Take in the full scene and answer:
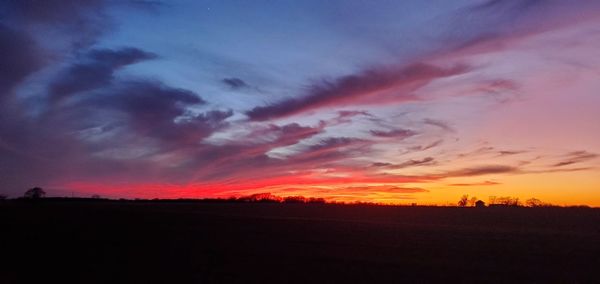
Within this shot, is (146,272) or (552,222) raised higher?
(552,222)

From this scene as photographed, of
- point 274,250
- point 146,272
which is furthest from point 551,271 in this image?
point 146,272

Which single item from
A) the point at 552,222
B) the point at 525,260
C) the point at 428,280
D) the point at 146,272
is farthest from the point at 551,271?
the point at 552,222

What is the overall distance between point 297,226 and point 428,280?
1858cm

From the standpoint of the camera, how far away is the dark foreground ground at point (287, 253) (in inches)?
734

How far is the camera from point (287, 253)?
23.5m

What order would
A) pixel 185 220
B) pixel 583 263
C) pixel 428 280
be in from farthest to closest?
1. pixel 185 220
2. pixel 583 263
3. pixel 428 280

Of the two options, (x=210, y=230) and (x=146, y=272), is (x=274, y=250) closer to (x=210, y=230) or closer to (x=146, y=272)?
(x=146, y=272)

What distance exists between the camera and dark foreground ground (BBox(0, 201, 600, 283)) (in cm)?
1864

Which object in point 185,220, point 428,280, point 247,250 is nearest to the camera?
point 428,280

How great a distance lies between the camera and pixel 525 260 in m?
23.1

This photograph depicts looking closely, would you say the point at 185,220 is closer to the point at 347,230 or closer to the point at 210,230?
the point at 210,230

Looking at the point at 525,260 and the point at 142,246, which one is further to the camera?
the point at 142,246

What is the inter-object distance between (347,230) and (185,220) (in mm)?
12773

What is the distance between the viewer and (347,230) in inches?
1334
